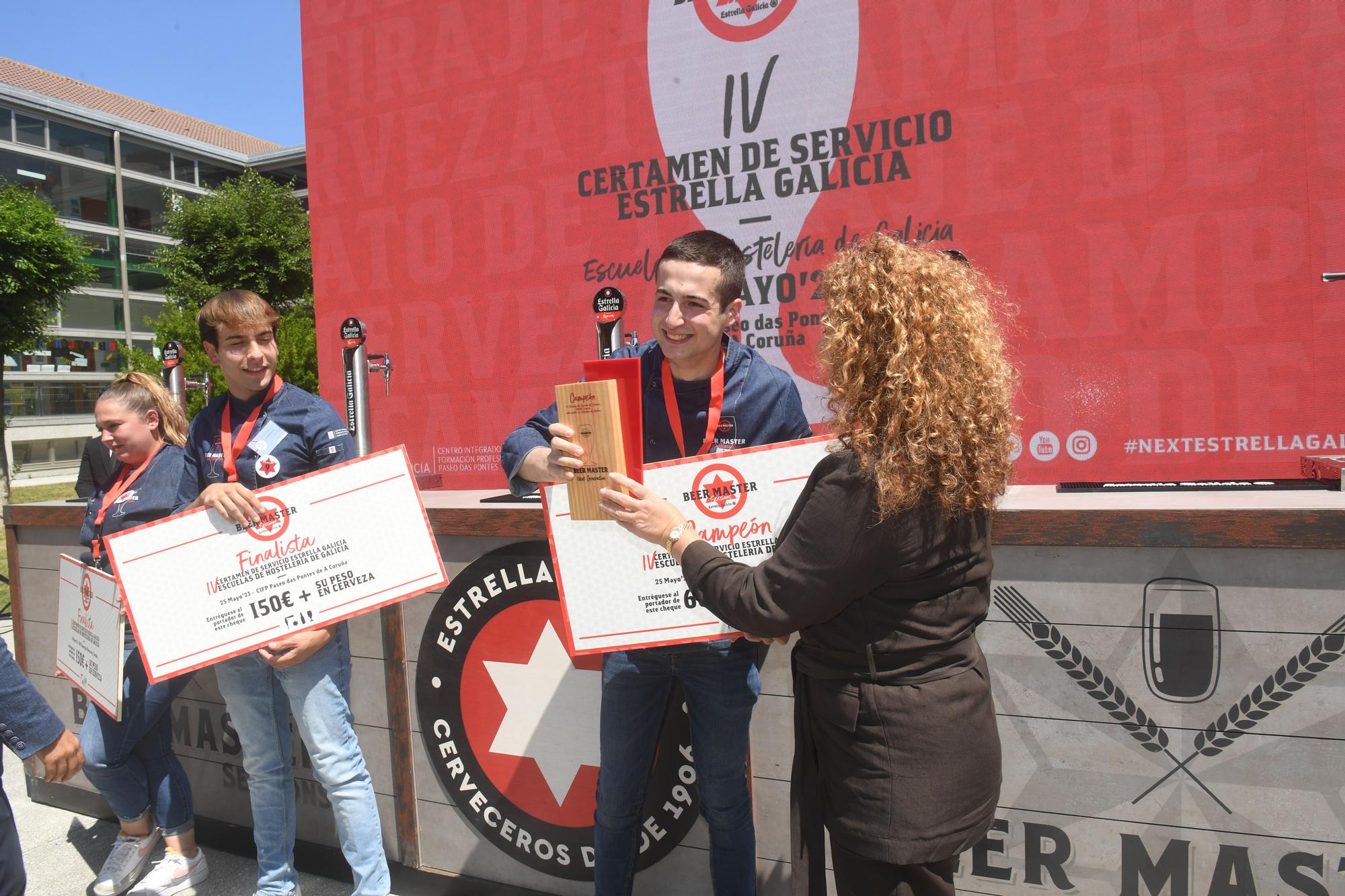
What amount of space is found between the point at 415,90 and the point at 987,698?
850cm

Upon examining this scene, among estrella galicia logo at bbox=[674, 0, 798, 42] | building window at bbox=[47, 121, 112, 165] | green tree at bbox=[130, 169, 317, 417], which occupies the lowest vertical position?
estrella galicia logo at bbox=[674, 0, 798, 42]

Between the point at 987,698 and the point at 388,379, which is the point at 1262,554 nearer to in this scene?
the point at 987,698

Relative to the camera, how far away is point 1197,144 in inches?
218

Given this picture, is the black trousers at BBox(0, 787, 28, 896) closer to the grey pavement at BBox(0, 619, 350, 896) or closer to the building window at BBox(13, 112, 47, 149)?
the grey pavement at BBox(0, 619, 350, 896)

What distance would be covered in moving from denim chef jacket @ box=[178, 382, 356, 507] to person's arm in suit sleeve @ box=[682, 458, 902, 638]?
4.65ft

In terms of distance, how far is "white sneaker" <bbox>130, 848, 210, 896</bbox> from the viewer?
8.87 ft

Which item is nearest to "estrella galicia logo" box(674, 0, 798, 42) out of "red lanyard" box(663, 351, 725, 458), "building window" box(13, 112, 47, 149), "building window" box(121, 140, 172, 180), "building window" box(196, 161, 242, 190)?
"red lanyard" box(663, 351, 725, 458)

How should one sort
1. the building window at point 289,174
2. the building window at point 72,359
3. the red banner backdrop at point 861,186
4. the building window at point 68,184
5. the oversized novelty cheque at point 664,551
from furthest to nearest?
the building window at point 289,174 < the building window at point 68,184 < the building window at point 72,359 < the red banner backdrop at point 861,186 < the oversized novelty cheque at point 664,551

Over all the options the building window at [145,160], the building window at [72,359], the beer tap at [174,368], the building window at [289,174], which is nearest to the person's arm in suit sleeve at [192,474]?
the beer tap at [174,368]

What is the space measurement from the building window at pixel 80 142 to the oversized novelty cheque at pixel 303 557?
148 feet

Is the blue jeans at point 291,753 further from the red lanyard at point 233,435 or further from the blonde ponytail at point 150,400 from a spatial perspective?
the blonde ponytail at point 150,400

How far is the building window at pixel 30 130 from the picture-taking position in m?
35.3

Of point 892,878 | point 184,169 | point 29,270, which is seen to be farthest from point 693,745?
point 184,169

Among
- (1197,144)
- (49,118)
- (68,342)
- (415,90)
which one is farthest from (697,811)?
(49,118)
